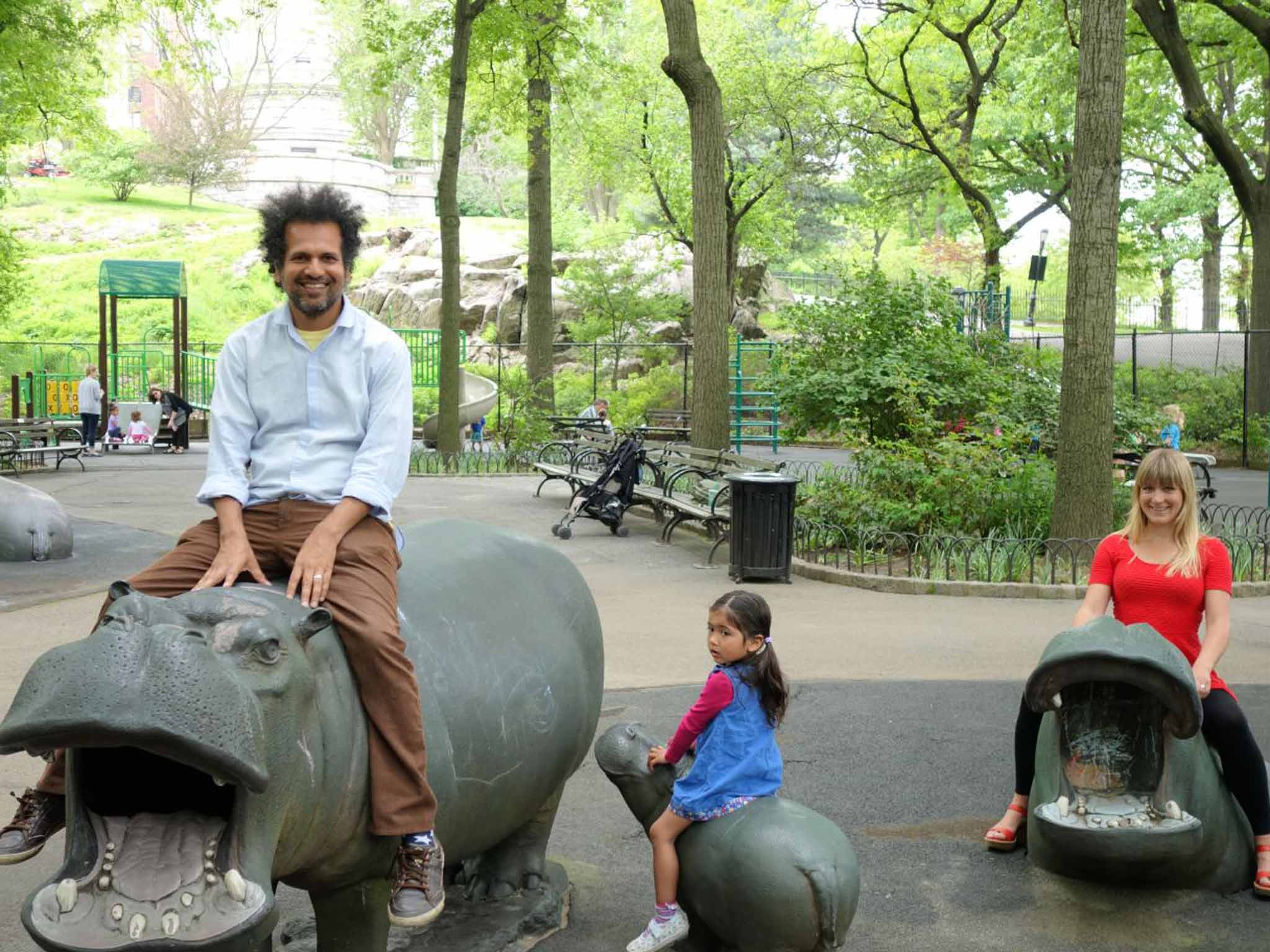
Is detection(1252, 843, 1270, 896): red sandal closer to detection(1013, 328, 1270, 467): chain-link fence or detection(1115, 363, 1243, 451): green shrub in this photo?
detection(1013, 328, 1270, 467): chain-link fence

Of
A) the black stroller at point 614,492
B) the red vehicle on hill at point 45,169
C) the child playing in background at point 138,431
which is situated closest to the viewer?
the black stroller at point 614,492

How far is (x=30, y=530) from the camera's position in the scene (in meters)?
11.8

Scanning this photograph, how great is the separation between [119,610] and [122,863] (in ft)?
1.57

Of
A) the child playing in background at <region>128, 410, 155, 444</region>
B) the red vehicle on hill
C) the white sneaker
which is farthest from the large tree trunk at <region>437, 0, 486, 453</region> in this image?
the red vehicle on hill

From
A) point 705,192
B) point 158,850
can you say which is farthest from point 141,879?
point 705,192

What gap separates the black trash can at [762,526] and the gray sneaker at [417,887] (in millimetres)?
8126

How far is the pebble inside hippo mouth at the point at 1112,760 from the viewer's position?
4227 mm

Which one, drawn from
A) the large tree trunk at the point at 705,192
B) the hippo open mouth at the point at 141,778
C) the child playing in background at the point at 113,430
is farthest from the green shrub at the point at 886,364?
the child playing in background at the point at 113,430

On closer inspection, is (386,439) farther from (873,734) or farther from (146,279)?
(146,279)

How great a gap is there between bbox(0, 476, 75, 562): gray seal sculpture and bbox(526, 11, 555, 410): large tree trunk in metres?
10.6

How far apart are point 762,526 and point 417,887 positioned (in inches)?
325

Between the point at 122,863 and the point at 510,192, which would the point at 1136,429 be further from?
the point at 510,192

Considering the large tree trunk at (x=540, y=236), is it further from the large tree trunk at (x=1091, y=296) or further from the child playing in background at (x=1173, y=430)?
the large tree trunk at (x=1091, y=296)

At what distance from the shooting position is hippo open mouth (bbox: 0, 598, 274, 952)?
7.79 ft
